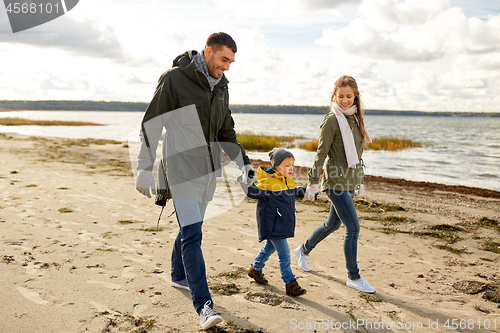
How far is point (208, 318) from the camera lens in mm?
2734

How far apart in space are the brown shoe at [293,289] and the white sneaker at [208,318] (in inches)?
38.4

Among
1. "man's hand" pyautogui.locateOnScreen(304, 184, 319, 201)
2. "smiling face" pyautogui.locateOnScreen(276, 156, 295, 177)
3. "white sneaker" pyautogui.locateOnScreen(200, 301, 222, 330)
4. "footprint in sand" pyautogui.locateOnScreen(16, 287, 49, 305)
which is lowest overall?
"footprint in sand" pyautogui.locateOnScreen(16, 287, 49, 305)

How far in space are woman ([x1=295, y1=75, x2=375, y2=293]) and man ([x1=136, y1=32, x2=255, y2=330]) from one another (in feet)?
3.95

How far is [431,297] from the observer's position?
11.9 ft

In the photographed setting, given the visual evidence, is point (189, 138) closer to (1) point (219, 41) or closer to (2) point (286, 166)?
(1) point (219, 41)

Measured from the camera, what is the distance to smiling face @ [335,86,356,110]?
3.73 m

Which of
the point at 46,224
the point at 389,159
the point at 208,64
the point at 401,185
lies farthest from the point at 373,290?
the point at 389,159

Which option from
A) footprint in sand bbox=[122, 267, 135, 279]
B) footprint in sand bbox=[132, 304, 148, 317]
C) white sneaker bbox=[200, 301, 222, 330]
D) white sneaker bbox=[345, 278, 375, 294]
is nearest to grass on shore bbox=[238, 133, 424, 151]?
footprint in sand bbox=[122, 267, 135, 279]

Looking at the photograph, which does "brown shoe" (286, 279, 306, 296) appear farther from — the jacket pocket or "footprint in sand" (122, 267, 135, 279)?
"footprint in sand" (122, 267, 135, 279)

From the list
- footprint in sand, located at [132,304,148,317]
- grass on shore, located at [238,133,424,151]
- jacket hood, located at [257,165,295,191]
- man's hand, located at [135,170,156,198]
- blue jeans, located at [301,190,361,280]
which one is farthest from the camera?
grass on shore, located at [238,133,424,151]

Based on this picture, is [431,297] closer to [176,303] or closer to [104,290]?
[176,303]

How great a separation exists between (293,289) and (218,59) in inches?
86.8

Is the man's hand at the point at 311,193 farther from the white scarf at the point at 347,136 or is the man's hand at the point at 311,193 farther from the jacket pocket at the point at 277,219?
the white scarf at the point at 347,136

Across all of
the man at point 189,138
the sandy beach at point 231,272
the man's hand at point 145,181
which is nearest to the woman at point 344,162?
the sandy beach at point 231,272
